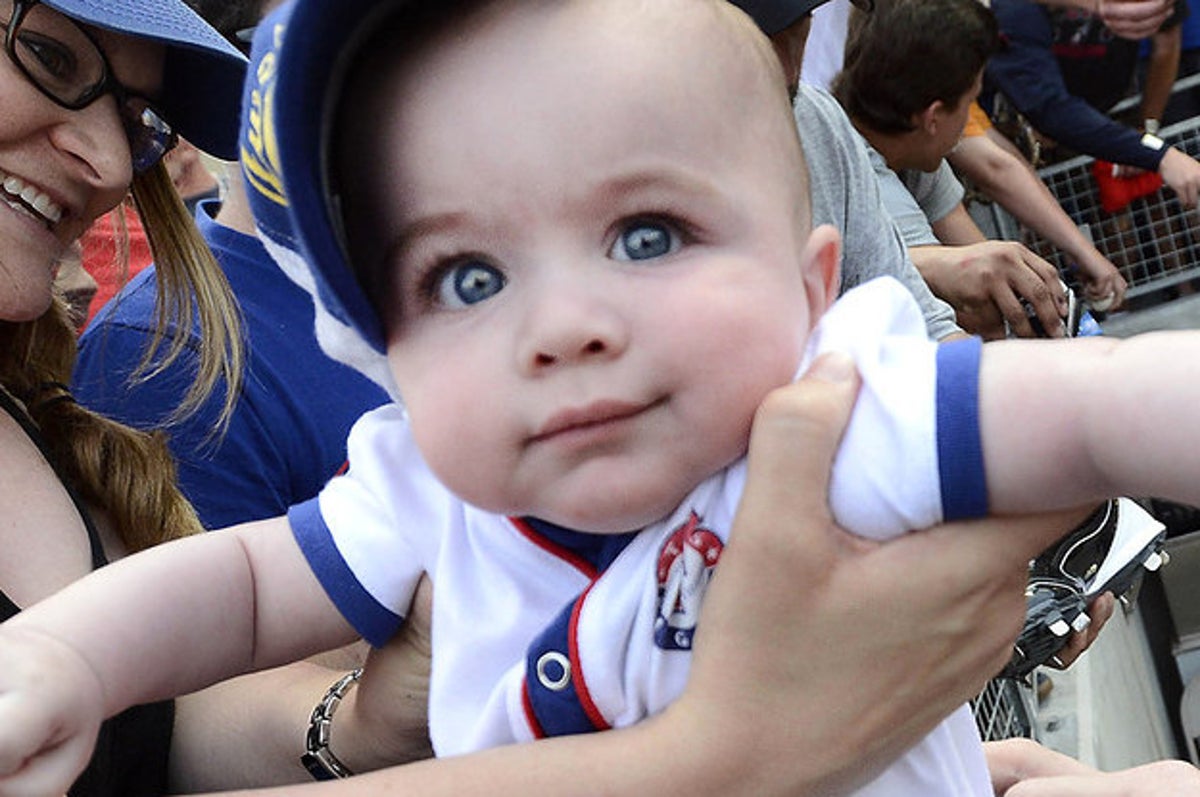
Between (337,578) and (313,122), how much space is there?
0.45m

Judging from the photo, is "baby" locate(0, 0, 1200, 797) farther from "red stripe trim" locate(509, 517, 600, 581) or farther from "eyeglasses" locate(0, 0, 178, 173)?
"eyeglasses" locate(0, 0, 178, 173)

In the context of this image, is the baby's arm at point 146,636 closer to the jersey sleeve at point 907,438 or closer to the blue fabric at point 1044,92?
the jersey sleeve at point 907,438

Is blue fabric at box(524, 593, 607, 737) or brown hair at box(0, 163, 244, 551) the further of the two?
brown hair at box(0, 163, 244, 551)

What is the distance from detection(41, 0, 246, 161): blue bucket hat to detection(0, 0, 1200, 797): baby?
0.68m

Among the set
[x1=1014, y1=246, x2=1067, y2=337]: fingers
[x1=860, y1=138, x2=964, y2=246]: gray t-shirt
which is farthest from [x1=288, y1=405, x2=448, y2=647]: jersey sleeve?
[x1=1014, y1=246, x2=1067, y2=337]: fingers

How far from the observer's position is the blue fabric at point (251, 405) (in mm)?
2006

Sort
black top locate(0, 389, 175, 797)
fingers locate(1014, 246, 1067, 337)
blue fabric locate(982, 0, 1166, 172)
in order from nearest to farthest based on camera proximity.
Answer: black top locate(0, 389, 175, 797), fingers locate(1014, 246, 1067, 337), blue fabric locate(982, 0, 1166, 172)

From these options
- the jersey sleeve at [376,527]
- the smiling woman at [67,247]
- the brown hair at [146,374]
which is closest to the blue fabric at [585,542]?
the jersey sleeve at [376,527]

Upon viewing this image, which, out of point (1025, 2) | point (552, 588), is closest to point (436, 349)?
point (552, 588)

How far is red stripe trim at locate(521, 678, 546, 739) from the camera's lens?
4.01ft

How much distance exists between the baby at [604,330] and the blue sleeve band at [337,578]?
0.56ft

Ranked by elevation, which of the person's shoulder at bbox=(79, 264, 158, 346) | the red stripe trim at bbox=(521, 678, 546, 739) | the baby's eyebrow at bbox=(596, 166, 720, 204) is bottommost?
the person's shoulder at bbox=(79, 264, 158, 346)

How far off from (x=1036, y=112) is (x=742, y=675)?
13.9 feet

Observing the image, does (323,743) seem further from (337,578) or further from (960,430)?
(960,430)
